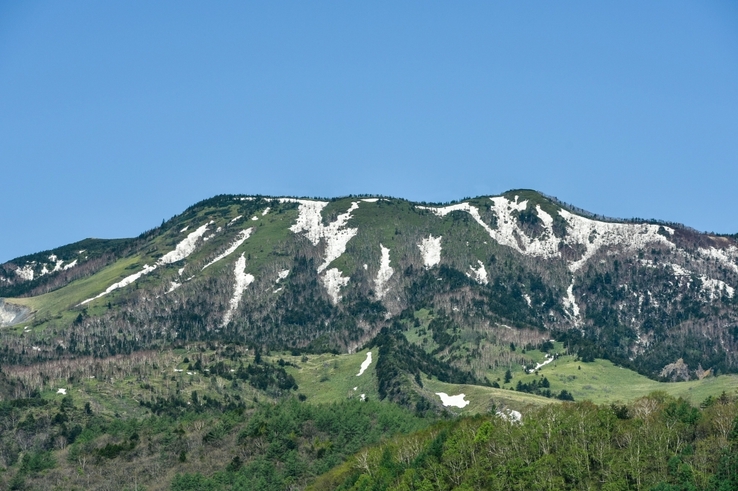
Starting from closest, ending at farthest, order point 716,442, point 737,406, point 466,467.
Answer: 1. point 716,442
2. point 737,406
3. point 466,467

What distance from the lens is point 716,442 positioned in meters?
166

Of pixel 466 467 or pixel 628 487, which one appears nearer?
pixel 628 487

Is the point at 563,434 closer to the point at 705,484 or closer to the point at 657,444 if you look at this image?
the point at 657,444

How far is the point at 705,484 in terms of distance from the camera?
497 ft

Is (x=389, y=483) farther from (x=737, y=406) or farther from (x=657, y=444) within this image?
(x=737, y=406)

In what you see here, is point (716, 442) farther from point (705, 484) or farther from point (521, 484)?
point (521, 484)

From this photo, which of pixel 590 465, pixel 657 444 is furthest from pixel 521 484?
pixel 657 444

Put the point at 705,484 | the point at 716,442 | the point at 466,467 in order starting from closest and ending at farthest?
the point at 705,484 < the point at 716,442 < the point at 466,467

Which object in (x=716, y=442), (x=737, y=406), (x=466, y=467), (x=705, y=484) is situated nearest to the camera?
(x=705, y=484)

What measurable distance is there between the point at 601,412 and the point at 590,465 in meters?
24.8

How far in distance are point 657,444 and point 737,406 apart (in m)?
21.0

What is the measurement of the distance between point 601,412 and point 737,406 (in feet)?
90.7

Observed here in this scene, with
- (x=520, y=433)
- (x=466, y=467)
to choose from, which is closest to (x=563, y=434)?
(x=520, y=433)

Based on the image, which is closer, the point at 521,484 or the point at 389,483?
the point at 521,484
